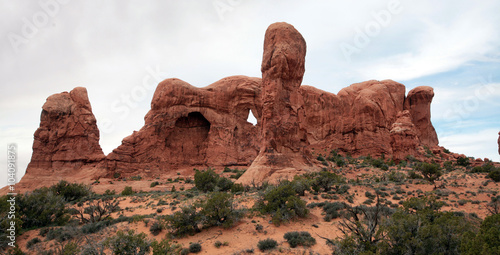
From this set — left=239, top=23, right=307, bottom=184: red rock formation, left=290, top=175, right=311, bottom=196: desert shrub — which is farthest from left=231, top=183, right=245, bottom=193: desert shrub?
left=290, top=175, right=311, bottom=196: desert shrub

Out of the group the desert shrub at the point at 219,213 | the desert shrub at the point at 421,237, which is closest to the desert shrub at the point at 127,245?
the desert shrub at the point at 219,213

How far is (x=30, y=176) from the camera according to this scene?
30.3 metres

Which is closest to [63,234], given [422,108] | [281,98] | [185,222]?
[185,222]

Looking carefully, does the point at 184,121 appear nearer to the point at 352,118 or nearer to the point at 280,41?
the point at 280,41

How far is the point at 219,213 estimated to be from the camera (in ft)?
42.4

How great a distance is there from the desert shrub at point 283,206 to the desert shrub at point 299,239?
146 cm

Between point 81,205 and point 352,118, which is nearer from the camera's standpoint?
point 81,205

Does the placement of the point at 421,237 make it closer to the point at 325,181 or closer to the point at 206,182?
the point at 325,181

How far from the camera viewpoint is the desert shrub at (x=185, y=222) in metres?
12.4

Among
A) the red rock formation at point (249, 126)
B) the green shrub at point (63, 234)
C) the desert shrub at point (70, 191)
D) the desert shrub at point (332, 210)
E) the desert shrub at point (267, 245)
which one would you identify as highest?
the red rock formation at point (249, 126)

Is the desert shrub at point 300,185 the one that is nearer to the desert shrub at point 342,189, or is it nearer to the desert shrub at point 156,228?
the desert shrub at point 342,189

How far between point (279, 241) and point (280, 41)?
17.6 m

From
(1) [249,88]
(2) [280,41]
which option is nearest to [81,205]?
(2) [280,41]

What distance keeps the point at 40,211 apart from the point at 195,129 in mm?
26026
